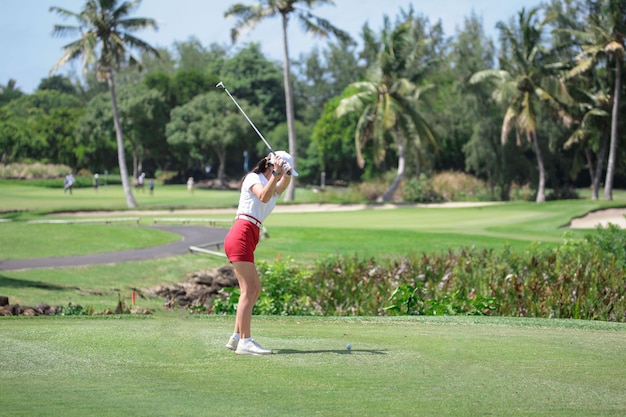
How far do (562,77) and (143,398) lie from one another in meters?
55.8

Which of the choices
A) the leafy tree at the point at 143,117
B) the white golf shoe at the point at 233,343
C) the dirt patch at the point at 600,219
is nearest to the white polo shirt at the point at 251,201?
the white golf shoe at the point at 233,343

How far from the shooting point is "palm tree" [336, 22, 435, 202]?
55.9 metres

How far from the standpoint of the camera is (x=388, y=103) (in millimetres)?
55312

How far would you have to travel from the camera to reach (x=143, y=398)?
6.36 metres

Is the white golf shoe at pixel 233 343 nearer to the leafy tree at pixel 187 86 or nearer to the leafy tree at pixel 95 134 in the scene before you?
the leafy tree at pixel 95 134

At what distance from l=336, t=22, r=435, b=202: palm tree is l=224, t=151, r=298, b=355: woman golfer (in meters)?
46.8

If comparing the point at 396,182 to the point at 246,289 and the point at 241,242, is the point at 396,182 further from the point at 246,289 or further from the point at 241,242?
the point at 241,242

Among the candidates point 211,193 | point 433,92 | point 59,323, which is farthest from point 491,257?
point 211,193

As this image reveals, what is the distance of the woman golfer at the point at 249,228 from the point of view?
857 centimetres

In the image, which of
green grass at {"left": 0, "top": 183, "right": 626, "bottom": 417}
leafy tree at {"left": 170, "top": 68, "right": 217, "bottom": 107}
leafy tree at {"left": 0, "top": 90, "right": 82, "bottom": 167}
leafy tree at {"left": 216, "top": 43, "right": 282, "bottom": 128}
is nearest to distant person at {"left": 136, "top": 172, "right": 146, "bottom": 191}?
leafy tree at {"left": 0, "top": 90, "right": 82, "bottom": 167}

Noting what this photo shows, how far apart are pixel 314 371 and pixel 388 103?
160 ft

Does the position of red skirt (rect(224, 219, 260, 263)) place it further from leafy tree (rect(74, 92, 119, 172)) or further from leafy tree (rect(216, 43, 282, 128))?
leafy tree (rect(216, 43, 282, 128))

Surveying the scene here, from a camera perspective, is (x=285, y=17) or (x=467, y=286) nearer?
(x=467, y=286)

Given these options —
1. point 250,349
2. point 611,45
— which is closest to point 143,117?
point 611,45
